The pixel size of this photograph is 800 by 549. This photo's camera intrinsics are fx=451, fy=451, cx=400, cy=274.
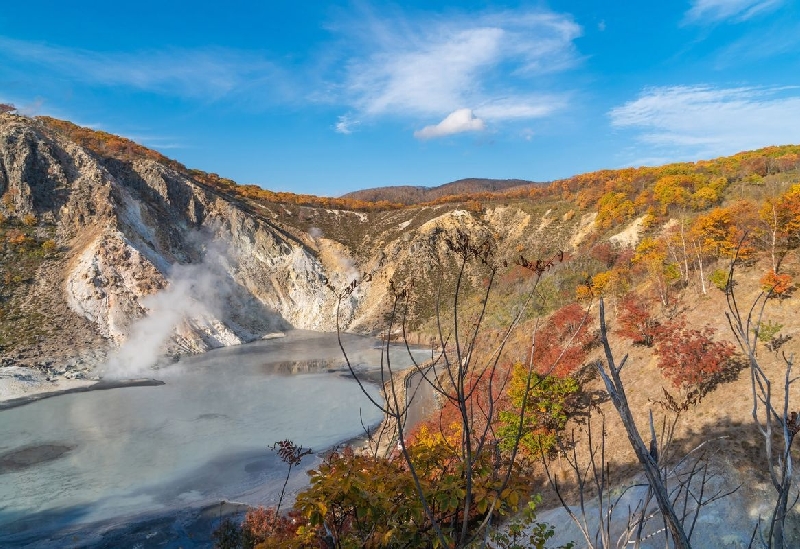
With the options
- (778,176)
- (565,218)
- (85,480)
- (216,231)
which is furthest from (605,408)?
(216,231)

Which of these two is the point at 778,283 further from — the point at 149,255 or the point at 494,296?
the point at 149,255

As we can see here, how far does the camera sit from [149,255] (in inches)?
1905

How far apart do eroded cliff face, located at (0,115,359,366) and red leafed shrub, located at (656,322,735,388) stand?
130 feet

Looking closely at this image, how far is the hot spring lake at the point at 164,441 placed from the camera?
1745cm

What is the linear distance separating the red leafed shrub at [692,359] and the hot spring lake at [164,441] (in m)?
11.1

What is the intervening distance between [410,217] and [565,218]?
2372 centimetres

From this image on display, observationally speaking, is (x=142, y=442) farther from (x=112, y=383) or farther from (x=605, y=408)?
(x=605, y=408)

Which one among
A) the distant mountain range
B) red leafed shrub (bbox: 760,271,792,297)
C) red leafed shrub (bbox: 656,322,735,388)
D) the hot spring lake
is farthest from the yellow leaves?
the distant mountain range

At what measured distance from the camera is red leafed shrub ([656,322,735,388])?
14242mm

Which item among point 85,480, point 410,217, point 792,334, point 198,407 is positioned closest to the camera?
point 792,334

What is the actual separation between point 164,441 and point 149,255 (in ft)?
102

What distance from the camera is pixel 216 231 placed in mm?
60281

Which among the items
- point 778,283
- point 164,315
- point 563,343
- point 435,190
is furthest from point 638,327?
point 435,190

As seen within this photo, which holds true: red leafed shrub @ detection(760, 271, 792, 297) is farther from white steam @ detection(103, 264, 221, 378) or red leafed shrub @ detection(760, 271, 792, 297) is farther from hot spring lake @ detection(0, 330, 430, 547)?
white steam @ detection(103, 264, 221, 378)
